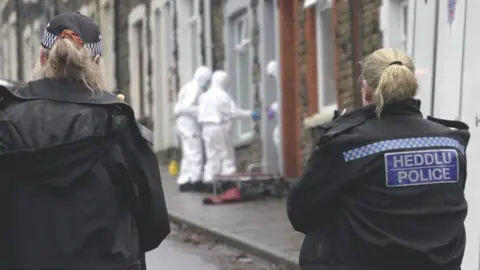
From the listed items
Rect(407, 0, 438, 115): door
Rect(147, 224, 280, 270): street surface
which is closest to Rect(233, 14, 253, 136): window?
Rect(147, 224, 280, 270): street surface

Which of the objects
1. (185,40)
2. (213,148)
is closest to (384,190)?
(213,148)

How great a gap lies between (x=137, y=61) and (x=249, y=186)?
1349 cm

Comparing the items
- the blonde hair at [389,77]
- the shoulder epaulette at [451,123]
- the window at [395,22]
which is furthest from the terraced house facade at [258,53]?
the blonde hair at [389,77]

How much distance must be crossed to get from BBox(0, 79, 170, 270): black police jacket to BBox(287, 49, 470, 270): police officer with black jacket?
0.70 meters

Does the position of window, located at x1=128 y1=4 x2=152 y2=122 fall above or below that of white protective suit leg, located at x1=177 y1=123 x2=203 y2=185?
above

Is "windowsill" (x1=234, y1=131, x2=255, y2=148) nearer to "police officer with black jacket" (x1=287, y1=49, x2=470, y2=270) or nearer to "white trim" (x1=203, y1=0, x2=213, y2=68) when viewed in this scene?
"white trim" (x1=203, y1=0, x2=213, y2=68)

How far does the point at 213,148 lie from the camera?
52.5 feet

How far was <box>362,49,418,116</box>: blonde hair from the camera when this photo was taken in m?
3.76

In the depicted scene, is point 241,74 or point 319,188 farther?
point 241,74

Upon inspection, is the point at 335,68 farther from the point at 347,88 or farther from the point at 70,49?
the point at 70,49

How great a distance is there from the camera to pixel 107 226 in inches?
130

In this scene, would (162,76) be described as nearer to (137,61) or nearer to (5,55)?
(137,61)

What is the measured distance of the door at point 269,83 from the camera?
1745 cm

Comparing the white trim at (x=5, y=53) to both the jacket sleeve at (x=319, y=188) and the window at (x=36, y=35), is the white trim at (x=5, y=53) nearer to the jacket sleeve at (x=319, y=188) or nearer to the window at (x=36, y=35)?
the window at (x=36, y=35)
